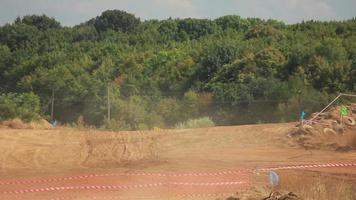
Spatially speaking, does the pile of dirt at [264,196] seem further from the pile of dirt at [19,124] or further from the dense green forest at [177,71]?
the dense green forest at [177,71]

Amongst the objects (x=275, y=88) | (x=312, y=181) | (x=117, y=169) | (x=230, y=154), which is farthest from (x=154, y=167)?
(x=275, y=88)

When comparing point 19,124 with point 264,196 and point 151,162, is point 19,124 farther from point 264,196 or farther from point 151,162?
point 264,196

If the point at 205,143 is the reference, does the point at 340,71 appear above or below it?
above

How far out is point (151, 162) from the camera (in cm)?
1927

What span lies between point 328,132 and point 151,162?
765 cm

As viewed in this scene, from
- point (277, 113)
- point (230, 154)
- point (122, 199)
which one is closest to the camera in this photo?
point (122, 199)

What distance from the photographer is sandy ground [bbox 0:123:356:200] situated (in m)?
14.3

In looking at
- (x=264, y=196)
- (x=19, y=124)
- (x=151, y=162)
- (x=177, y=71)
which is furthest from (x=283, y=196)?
(x=177, y=71)

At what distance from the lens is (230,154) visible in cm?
2089

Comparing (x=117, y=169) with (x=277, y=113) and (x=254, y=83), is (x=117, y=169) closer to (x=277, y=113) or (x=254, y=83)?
(x=277, y=113)

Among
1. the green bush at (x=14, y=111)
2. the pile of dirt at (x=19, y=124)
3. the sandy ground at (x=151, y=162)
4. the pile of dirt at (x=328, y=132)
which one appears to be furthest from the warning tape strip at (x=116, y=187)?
the green bush at (x=14, y=111)

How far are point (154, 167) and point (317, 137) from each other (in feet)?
24.5

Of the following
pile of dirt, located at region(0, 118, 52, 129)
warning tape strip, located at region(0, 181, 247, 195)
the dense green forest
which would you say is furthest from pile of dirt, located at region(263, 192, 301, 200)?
the dense green forest

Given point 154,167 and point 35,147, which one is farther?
point 35,147
